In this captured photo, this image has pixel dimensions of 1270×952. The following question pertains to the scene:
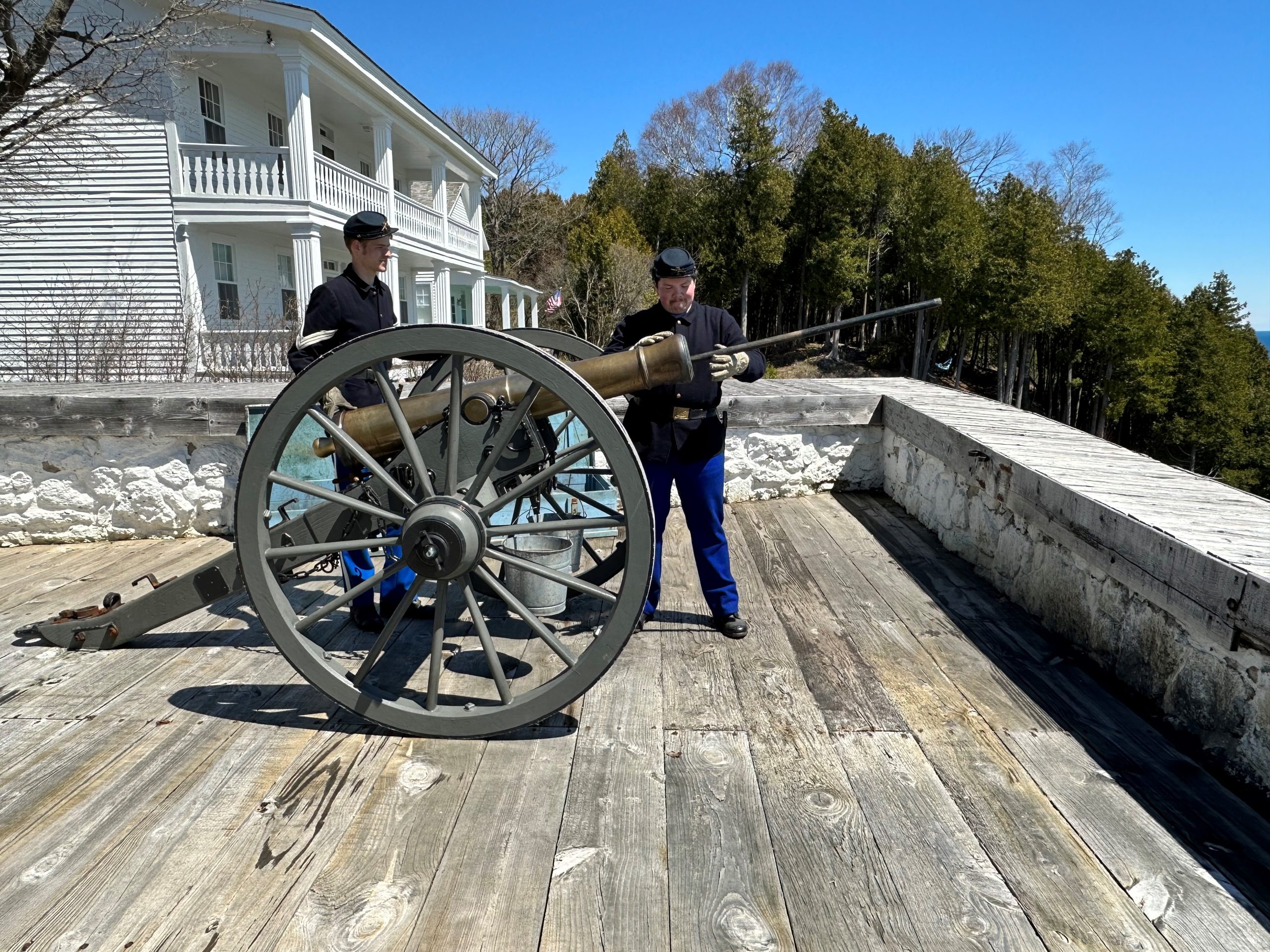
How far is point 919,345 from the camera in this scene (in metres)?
39.2

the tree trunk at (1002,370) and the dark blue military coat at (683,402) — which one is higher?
the dark blue military coat at (683,402)

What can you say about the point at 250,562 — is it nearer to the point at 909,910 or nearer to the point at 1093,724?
the point at 909,910

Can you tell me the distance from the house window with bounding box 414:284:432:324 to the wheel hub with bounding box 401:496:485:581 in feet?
74.6

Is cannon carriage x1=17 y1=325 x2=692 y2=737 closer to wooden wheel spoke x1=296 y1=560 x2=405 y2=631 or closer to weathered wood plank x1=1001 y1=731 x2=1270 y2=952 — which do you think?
wooden wheel spoke x1=296 y1=560 x2=405 y2=631

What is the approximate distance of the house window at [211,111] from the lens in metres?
14.3

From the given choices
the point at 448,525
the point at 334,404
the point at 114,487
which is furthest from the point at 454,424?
the point at 114,487

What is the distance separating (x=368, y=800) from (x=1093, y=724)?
2.28 m

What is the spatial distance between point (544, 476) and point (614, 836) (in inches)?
39.2

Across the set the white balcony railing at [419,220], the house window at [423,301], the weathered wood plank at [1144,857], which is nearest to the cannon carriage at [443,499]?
the weathered wood plank at [1144,857]

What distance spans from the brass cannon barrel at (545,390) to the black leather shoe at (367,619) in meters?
1.10

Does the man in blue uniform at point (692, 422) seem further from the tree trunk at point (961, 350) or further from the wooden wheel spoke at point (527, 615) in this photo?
the tree trunk at point (961, 350)

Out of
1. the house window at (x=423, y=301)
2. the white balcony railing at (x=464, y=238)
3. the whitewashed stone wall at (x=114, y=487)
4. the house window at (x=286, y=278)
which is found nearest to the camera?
the whitewashed stone wall at (x=114, y=487)

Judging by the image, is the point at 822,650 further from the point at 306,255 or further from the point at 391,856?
the point at 306,255

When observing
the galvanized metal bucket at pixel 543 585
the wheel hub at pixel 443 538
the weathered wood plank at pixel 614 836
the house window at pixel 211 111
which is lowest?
the weathered wood plank at pixel 614 836
